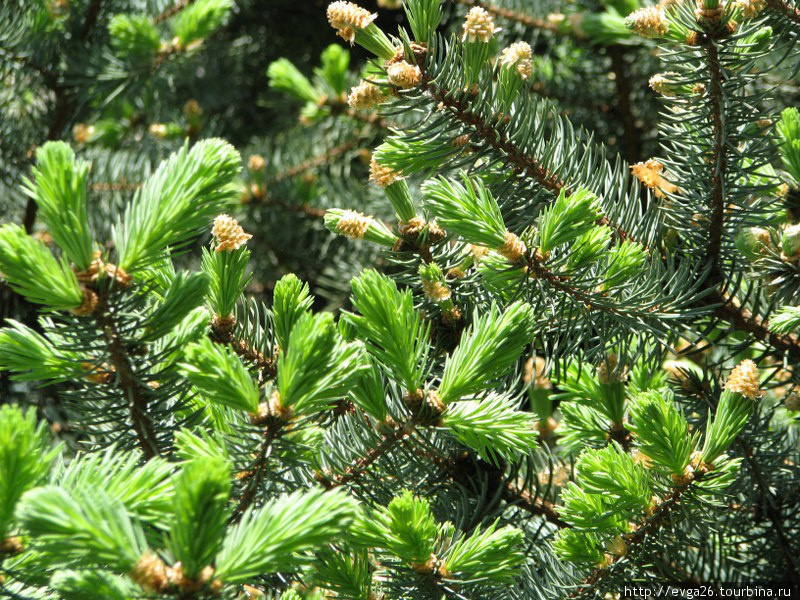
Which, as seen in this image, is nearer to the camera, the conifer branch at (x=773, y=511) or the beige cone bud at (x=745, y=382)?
the beige cone bud at (x=745, y=382)

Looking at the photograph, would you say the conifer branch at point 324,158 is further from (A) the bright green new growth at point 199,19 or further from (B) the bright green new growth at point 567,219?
(B) the bright green new growth at point 567,219

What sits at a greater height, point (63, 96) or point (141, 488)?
point (63, 96)

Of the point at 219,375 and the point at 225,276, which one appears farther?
the point at 225,276

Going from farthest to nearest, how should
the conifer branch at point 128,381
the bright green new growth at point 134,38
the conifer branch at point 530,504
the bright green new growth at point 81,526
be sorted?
the bright green new growth at point 134,38 < the conifer branch at point 530,504 < the conifer branch at point 128,381 < the bright green new growth at point 81,526

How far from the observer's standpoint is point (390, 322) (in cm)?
47

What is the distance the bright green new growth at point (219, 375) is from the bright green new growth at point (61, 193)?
90 mm

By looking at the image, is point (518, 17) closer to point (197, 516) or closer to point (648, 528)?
point (648, 528)

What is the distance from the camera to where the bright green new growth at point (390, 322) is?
0.47 meters

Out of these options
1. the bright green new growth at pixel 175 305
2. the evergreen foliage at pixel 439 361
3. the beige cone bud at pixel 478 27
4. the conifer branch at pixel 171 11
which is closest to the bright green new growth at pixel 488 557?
the evergreen foliage at pixel 439 361

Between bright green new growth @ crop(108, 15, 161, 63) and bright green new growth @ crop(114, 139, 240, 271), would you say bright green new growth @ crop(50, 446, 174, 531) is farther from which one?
bright green new growth @ crop(108, 15, 161, 63)

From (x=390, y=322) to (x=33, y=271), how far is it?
0.20 meters

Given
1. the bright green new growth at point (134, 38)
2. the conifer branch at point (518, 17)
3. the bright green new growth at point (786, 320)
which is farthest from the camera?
the conifer branch at point (518, 17)

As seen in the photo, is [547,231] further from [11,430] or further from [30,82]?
[30,82]

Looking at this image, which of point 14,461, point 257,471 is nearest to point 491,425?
point 257,471
